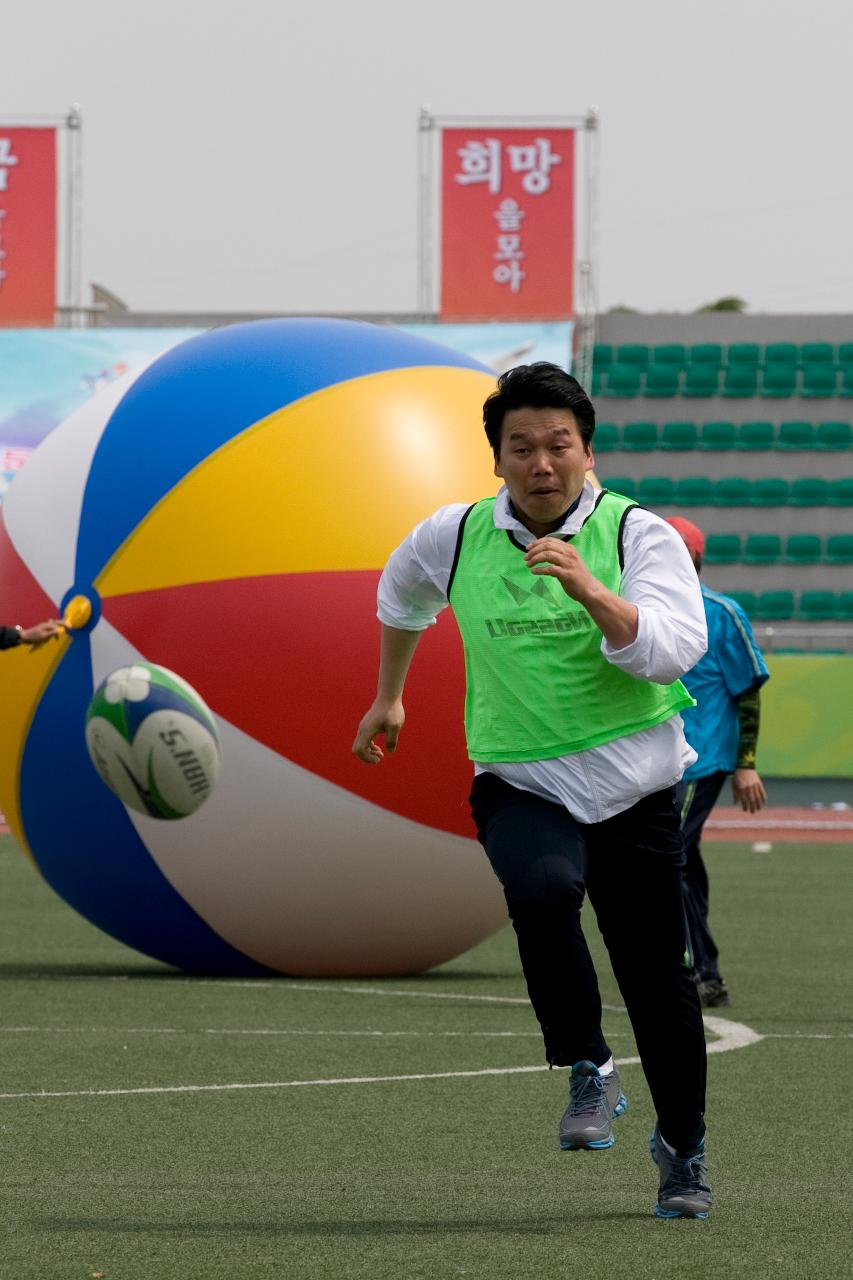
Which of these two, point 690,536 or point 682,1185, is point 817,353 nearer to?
Result: point 690,536

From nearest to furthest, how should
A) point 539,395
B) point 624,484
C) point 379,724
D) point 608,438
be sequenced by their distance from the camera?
point 539,395 < point 379,724 < point 624,484 < point 608,438

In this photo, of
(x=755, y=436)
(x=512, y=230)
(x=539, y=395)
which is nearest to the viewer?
(x=539, y=395)

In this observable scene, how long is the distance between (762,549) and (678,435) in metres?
2.18

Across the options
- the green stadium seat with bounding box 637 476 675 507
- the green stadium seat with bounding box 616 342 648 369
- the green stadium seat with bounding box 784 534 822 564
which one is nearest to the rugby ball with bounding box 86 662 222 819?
the green stadium seat with bounding box 784 534 822 564

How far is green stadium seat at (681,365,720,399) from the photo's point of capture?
111ft

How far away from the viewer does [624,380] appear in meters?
33.6

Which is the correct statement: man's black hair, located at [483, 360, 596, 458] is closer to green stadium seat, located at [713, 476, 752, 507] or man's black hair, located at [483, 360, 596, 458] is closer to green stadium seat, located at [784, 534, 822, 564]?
green stadium seat, located at [784, 534, 822, 564]

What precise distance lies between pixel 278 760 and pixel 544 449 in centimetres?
414

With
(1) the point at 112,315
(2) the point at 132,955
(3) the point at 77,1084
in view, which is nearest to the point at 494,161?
(1) the point at 112,315

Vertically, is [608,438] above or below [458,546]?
below

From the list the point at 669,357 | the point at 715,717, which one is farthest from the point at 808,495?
the point at 715,717

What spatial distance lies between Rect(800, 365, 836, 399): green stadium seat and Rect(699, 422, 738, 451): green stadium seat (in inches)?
47.0

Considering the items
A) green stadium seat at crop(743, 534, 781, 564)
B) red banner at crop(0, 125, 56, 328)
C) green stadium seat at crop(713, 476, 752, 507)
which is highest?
red banner at crop(0, 125, 56, 328)

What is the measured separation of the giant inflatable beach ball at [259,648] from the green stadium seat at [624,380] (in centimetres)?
2438
